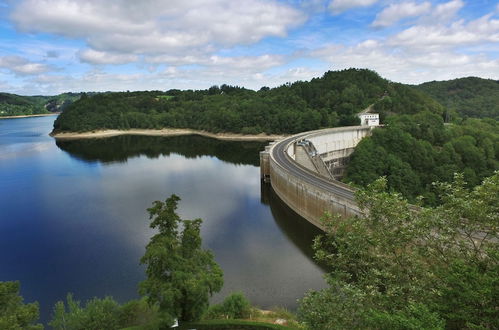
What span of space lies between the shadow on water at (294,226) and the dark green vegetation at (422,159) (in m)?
17.7

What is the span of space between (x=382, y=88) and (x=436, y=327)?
133343 mm

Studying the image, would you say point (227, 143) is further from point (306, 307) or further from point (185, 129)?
point (306, 307)

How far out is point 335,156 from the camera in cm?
7850

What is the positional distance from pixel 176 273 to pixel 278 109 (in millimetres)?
110458

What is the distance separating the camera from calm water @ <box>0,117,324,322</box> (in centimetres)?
2609

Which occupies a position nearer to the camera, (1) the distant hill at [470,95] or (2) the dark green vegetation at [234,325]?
(2) the dark green vegetation at [234,325]

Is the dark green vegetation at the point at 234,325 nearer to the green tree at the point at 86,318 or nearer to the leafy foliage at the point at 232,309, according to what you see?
the leafy foliage at the point at 232,309

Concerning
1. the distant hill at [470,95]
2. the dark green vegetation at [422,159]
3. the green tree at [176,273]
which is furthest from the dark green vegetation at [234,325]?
the distant hill at [470,95]

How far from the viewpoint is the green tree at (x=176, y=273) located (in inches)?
573

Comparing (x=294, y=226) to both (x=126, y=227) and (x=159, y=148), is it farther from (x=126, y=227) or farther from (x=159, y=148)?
(x=159, y=148)

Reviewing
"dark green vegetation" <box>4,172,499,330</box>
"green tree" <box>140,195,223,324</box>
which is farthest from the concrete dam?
"dark green vegetation" <box>4,172,499,330</box>

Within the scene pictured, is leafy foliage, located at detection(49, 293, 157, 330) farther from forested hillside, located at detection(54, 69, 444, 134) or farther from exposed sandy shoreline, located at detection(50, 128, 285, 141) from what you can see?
exposed sandy shoreline, located at detection(50, 128, 285, 141)

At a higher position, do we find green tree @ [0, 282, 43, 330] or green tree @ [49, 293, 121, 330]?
green tree @ [0, 282, 43, 330]

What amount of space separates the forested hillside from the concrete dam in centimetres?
2985
